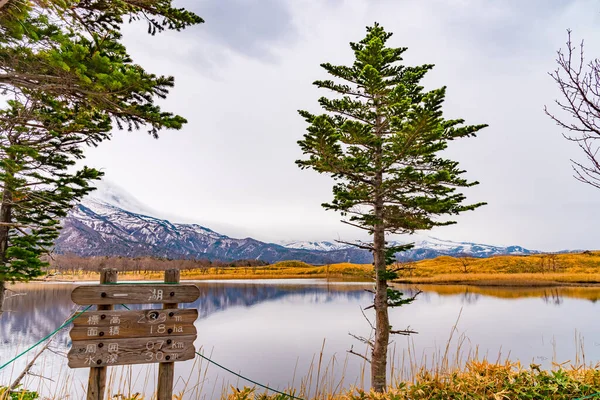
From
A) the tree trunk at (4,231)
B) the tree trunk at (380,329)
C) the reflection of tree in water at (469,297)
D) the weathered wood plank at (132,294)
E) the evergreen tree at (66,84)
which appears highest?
the evergreen tree at (66,84)

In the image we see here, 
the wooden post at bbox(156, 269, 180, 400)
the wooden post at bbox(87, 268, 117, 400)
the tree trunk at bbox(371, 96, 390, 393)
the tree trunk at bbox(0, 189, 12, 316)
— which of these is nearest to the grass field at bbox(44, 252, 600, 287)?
Answer: the tree trunk at bbox(371, 96, 390, 393)

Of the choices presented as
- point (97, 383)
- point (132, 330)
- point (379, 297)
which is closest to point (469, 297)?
point (379, 297)

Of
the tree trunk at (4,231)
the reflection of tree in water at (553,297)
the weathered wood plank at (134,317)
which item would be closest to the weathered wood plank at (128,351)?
the weathered wood plank at (134,317)

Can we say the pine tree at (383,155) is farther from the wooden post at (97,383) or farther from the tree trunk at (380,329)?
the wooden post at (97,383)

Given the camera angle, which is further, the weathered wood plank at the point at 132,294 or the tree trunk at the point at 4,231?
the tree trunk at the point at 4,231

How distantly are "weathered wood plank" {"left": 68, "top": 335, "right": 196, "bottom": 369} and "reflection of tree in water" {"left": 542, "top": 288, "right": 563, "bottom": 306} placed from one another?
98.4 feet

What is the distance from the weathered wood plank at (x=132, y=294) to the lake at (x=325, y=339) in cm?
336

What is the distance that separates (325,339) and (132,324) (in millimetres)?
10290

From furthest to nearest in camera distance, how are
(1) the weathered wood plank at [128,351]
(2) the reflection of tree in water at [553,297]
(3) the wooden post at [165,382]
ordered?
(2) the reflection of tree in water at [553,297] → (3) the wooden post at [165,382] → (1) the weathered wood plank at [128,351]

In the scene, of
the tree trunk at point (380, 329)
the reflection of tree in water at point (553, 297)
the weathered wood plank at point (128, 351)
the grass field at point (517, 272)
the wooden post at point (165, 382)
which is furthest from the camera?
the grass field at point (517, 272)

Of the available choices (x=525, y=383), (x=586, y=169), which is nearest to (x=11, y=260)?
(x=525, y=383)

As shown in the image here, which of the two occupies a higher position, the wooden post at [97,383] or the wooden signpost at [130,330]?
the wooden signpost at [130,330]

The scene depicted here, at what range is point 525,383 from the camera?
14.2 ft

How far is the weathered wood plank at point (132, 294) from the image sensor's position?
3.30m
